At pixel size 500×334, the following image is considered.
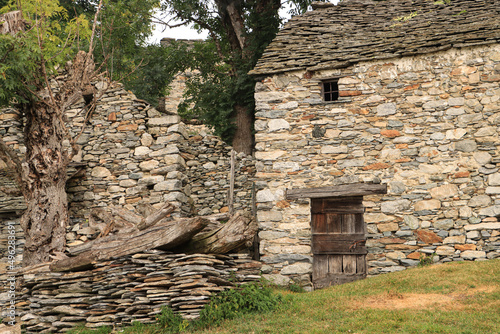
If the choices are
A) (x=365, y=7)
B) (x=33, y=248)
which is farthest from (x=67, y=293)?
(x=365, y=7)

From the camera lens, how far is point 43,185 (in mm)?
9836

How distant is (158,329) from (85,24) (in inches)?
275

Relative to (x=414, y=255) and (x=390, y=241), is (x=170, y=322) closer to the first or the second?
(x=390, y=241)

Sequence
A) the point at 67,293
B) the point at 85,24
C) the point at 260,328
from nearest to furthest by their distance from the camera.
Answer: the point at 260,328
the point at 67,293
the point at 85,24

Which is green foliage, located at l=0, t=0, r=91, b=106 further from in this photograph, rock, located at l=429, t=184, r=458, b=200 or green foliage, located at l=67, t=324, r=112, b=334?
rock, located at l=429, t=184, r=458, b=200

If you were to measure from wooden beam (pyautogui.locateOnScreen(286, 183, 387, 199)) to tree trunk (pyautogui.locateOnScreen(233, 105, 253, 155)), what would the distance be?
4.35 meters

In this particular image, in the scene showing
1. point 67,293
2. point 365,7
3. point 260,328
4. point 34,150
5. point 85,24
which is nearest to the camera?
point 260,328

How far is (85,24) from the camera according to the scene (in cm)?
1074

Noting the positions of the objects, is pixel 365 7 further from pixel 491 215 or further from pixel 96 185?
pixel 96 185

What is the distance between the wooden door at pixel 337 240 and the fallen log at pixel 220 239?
91.5 inches

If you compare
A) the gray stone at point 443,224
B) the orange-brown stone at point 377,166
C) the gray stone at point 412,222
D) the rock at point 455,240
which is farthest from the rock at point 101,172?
the rock at point 455,240

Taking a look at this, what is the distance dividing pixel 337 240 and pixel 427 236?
1746 mm

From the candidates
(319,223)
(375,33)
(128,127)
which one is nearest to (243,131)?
(128,127)

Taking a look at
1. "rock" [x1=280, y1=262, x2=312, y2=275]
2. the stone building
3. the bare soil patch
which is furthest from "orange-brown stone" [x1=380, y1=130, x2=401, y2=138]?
the bare soil patch
